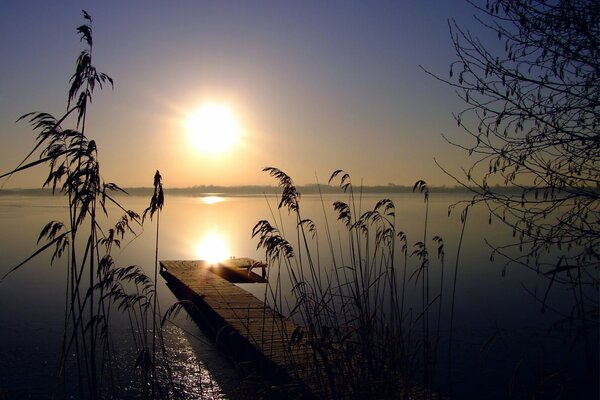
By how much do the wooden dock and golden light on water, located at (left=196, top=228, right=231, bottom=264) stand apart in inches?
232

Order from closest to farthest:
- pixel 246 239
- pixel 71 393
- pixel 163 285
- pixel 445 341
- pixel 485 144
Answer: pixel 485 144 < pixel 71 393 < pixel 445 341 < pixel 163 285 < pixel 246 239

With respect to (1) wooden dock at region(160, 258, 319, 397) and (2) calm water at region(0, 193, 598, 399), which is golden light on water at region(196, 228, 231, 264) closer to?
(2) calm water at region(0, 193, 598, 399)

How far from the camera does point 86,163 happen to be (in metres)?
3.45

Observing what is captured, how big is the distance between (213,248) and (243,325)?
26859 millimetres

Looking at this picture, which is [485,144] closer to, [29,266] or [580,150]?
[580,150]

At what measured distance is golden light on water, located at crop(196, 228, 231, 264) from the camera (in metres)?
29.1

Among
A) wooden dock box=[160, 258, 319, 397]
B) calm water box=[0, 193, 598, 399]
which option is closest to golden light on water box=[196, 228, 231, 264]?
calm water box=[0, 193, 598, 399]

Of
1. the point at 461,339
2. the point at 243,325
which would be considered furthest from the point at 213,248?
the point at 243,325

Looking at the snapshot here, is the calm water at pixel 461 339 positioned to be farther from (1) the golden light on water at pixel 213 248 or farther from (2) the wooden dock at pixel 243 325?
(1) the golden light on water at pixel 213 248

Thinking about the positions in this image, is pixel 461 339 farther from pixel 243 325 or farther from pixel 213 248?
pixel 213 248

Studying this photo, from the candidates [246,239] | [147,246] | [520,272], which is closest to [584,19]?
[520,272]

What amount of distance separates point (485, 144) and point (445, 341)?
8.60m

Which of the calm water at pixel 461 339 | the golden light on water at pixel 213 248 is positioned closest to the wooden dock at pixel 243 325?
the calm water at pixel 461 339

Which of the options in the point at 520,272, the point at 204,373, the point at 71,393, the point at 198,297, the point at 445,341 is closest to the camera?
the point at 71,393
